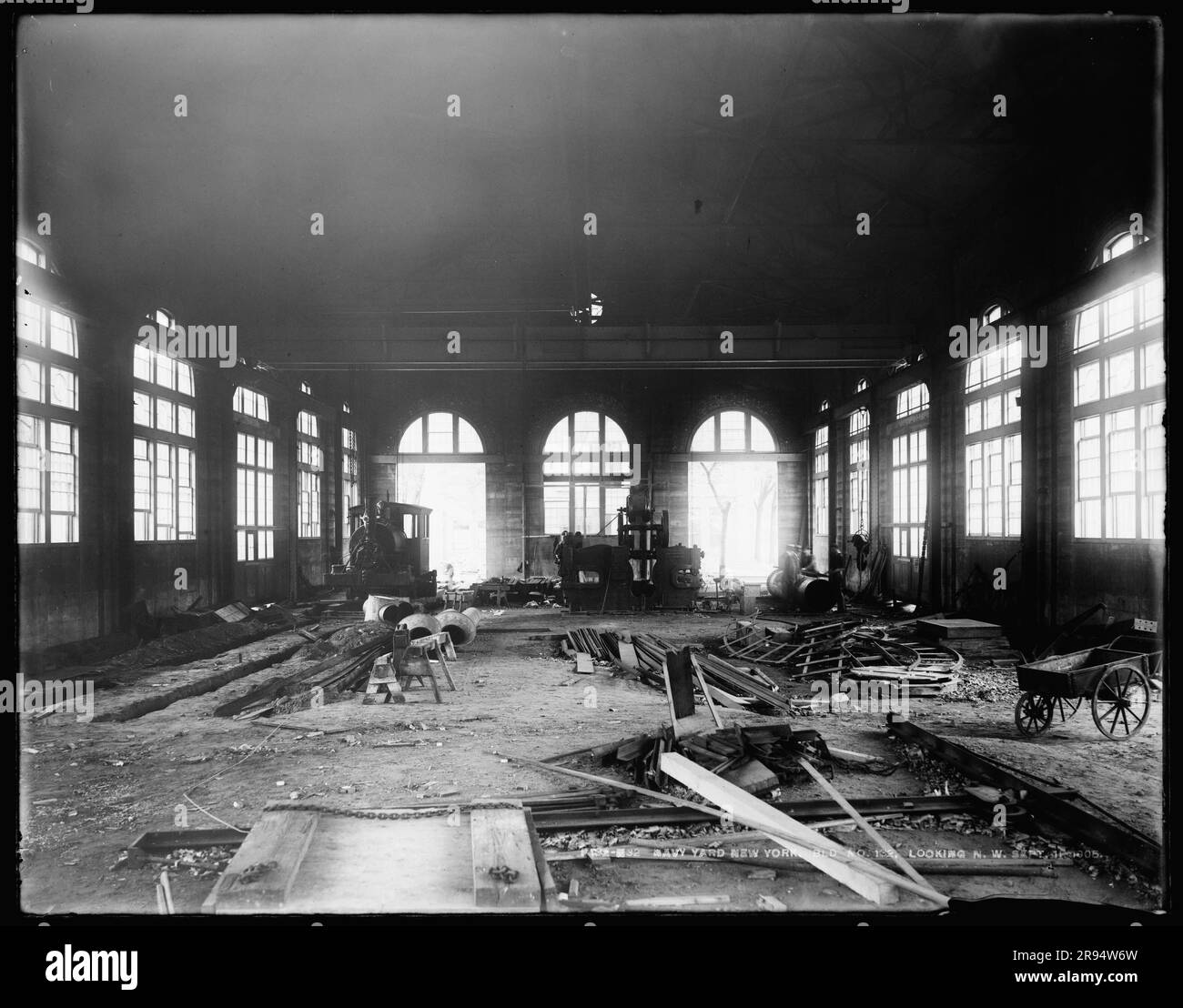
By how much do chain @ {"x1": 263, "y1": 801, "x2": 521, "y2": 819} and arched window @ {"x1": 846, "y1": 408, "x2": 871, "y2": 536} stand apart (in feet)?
46.2

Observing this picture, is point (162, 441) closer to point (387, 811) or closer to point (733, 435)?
point (387, 811)

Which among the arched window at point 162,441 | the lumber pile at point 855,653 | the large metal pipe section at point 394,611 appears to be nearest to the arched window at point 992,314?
the lumber pile at point 855,653

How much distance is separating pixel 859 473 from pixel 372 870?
15755 mm

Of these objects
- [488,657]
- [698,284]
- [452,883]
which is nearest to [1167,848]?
[452,883]

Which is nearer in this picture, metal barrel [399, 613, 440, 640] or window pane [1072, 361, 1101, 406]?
window pane [1072, 361, 1101, 406]

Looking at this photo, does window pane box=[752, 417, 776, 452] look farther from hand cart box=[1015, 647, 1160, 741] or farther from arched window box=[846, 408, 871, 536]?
hand cart box=[1015, 647, 1160, 741]

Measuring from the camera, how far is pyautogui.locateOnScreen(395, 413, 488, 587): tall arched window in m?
19.8

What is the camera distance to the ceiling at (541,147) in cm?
665

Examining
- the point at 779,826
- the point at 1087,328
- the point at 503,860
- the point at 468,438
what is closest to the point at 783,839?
the point at 779,826

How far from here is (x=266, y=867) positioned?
9.95ft

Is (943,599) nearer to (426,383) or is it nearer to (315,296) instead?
(315,296)

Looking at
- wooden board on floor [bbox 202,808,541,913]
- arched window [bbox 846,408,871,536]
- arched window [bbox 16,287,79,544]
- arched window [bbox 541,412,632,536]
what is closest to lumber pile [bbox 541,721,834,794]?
wooden board on floor [bbox 202,808,541,913]

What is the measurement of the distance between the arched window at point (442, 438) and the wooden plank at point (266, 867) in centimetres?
1686
